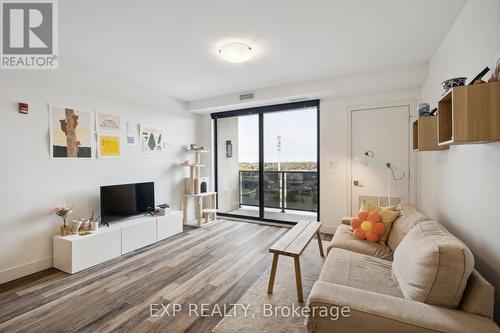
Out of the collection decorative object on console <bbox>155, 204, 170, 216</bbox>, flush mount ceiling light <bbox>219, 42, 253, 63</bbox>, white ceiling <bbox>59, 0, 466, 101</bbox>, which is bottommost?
decorative object on console <bbox>155, 204, 170, 216</bbox>

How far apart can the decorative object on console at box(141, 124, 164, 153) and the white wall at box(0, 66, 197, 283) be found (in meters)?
0.29

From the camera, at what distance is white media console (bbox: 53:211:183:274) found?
8.82 feet

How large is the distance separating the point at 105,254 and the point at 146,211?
38.1 inches

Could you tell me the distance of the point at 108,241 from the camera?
9.86 ft

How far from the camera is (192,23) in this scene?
217 cm

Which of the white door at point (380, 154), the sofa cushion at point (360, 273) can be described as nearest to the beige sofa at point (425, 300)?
the sofa cushion at point (360, 273)

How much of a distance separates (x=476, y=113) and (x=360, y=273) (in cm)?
130

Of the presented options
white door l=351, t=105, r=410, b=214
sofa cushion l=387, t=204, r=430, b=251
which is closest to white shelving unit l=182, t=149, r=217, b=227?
white door l=351, t=105, r=410, b=214

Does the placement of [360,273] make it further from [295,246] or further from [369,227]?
[369,227]

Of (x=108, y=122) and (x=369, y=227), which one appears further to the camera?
(x=108, y=122)

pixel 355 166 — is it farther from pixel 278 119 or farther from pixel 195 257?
pixel 195 257

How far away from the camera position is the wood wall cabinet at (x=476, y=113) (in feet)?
4.08

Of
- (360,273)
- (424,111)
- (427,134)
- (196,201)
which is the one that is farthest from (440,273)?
(196,201)

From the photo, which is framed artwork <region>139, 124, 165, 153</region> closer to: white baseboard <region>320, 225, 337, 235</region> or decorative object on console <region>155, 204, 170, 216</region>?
decorative object on console <region>155, 204, 170, 216</region>
